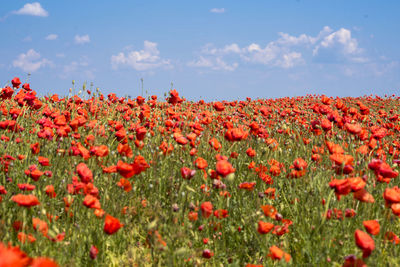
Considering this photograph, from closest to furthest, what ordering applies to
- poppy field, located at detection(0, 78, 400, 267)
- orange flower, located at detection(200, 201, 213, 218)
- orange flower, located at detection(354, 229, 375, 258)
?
1. orange flower, located at detection(354, 229, 375, 258)
2. poppy field, located at detection(0, 78, 400, 267)
3. orange flower, located at detection(200, 201, 213, 218)

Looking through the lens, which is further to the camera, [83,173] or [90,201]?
[83,173]

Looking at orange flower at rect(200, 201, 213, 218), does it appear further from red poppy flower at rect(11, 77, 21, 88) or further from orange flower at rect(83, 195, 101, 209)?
red poppy flower at rect(11, 77, 21, 88)

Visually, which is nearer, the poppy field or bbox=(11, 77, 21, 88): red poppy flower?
the poppy field

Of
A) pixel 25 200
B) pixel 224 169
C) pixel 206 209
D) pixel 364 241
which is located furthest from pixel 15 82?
pixel 364 241

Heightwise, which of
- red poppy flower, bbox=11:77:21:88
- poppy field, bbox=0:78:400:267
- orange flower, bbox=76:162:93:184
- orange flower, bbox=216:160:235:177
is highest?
red poppy flower, bbox=11:77:21:88

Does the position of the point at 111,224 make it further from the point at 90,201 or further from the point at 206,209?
the point at 206,209

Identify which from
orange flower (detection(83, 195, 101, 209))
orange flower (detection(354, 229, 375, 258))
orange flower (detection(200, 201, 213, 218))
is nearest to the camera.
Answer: orange flower (detection(354, 229, 375, 258))

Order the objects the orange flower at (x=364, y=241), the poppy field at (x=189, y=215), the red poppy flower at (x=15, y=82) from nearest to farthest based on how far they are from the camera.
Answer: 1. the orange flower at (x=364, y=241)
2. the poppy field at (x=189, y=215)
3. the red poppy flower at (x=15, y=82)

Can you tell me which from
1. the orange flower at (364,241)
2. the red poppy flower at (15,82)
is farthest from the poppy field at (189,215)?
the red poppy flower at (15,82)

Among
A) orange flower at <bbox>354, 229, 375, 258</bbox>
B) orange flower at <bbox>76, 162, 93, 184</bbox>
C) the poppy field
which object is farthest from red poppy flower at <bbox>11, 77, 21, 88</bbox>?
orange flower at <bbox>354, 229, 375, 258</bbox>

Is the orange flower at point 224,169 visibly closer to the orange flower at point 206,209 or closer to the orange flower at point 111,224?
the orange flower at point 206,209

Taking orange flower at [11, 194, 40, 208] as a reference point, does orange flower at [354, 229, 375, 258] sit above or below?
below

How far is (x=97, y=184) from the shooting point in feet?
10.8

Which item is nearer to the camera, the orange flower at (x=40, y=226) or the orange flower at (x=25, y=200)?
the orange flower at (x=25, y=200)
